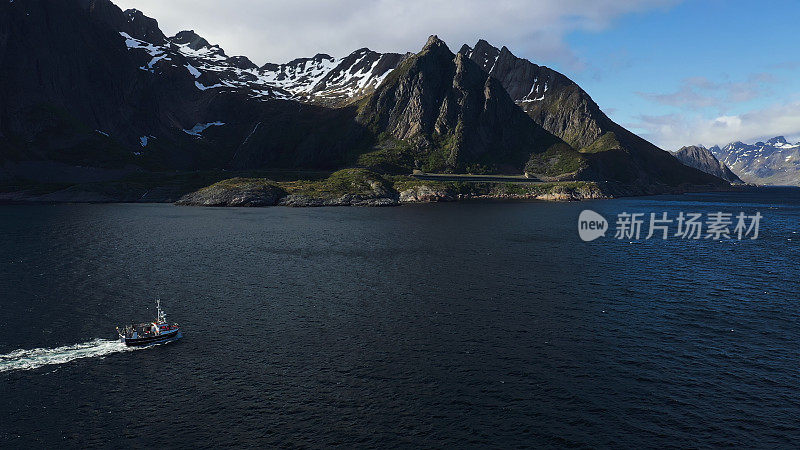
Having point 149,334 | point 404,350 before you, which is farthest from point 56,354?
point 404,350

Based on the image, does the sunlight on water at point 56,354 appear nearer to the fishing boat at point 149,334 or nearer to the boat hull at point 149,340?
the boat hull at point 149,340

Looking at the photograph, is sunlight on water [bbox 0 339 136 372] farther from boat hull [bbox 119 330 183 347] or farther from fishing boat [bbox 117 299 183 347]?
fishing boat [bbox 117 299 183 347]

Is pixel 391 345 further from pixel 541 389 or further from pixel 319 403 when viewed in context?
pixel 541 389

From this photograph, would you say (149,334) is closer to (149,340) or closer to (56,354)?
(149,340)

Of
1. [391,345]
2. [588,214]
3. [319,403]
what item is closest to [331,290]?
[391,345]

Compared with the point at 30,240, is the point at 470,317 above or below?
below

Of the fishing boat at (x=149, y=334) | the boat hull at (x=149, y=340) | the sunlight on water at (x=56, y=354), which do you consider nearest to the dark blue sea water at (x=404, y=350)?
the sunlight on water at (x=56, y=354)
